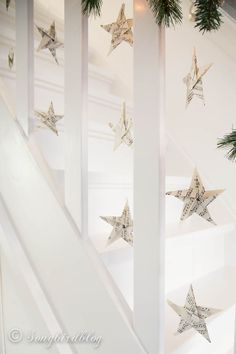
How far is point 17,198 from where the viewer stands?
85 centimetres

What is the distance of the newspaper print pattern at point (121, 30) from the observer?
72 centimetres

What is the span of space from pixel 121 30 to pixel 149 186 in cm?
40

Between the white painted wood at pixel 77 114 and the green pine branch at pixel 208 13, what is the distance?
0.97 ft

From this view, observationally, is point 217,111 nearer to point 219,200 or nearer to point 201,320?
point 219,200

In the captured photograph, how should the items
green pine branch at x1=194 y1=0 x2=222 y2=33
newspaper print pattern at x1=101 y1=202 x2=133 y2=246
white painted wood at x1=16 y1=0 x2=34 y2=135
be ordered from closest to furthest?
green pine branch at x1=194 y1=0 x2=222 y2=33 < newspaper print pattern at x1=101 y1=202 x2=133 y2=246 < white painted wood at x1=16 y1=0 x2=34 y2=135

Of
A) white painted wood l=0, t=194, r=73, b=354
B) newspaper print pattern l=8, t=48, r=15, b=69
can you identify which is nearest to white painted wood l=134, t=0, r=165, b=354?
white painted wood l=0, t=194, r=73, b=354

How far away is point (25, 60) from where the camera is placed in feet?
2.70

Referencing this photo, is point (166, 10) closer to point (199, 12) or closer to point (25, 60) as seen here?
point (199, 12)

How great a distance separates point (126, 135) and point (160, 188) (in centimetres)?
21

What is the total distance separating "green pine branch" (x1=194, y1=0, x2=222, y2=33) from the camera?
0.48 m

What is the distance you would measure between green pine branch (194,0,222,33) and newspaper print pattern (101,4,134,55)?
244 millimetres

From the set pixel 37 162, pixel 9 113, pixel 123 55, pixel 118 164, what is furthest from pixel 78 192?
pixel 123 55

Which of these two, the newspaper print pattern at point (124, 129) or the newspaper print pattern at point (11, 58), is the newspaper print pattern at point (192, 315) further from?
the newspaper print pattern at point (11, 58)

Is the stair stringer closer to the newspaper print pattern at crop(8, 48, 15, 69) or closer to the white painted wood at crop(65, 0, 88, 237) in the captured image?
the white painted wood at crop(65, 0, 88, 237)
